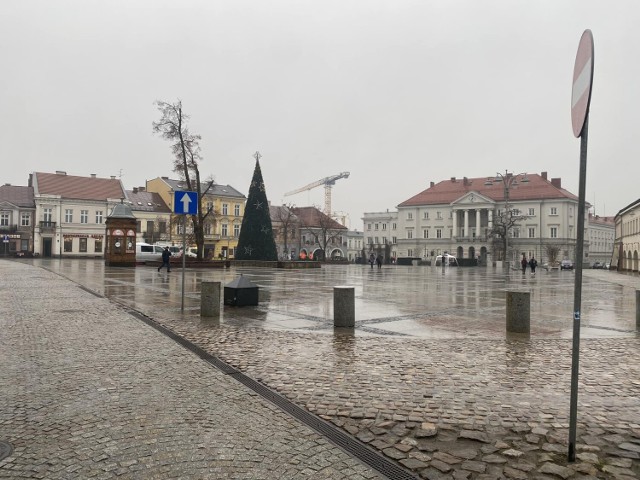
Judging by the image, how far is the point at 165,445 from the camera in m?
3.76

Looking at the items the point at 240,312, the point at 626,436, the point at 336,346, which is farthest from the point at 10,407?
the point at 240,312

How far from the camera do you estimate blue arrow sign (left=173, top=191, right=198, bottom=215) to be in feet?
37.2

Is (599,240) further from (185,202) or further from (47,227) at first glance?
(185,202)

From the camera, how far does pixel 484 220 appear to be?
95.8 m

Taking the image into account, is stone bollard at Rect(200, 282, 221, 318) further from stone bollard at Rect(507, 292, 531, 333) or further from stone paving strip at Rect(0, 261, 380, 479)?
stone bollard at Rect(507, 292, 531, 333)

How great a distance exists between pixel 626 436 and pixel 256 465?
9.91 ft

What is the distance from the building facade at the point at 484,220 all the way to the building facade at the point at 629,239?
830 inches

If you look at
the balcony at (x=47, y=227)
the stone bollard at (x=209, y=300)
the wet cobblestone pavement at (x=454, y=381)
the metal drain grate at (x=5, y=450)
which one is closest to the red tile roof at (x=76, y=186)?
the balcony at (x=47, y=227)

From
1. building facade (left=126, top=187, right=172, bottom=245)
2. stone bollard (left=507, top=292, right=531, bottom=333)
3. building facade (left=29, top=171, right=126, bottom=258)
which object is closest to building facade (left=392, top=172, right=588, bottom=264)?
building facade (left=126, top=187, right=172, bottom=245)

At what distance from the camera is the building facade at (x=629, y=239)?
49688 mm

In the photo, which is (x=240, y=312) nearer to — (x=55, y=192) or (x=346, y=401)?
(x=346, y=401)

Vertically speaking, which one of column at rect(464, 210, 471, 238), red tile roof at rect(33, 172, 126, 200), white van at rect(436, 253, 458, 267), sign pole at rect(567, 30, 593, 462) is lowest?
white van at rect(436, 253, 458, 267)

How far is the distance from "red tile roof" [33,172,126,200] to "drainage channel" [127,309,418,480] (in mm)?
76377

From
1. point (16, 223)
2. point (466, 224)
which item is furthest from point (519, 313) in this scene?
point (466, 224)
